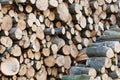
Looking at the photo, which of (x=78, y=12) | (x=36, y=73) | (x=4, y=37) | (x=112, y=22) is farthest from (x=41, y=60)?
(x=112, y=22)

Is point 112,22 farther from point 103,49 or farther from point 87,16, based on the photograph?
point 103,49

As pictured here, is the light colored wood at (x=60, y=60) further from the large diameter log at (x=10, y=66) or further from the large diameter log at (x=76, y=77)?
the large diameter log at (x=10, y=66)

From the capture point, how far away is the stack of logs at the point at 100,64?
4.16m

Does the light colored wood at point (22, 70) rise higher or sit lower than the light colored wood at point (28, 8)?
lower

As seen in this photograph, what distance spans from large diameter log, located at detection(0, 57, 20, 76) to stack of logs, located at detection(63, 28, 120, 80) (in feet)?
2.51

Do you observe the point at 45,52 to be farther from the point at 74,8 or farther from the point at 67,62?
the point at 74,8

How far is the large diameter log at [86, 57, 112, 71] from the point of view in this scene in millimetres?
4232

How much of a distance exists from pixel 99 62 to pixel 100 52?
0.15 m

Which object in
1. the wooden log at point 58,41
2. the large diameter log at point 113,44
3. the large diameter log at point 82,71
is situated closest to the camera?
the large diameter log at point 82,71

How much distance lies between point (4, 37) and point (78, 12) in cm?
129

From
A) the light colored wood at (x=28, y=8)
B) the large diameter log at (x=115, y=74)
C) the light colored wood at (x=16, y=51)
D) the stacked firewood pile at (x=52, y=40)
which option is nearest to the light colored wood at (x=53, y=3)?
the stacked firewood pile at (x=52, y=40)

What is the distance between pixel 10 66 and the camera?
3684 millimetres

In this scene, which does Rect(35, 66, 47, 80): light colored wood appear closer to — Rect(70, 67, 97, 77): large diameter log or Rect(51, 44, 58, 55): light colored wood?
Rect(51, 44, 58, 55): light colored wood

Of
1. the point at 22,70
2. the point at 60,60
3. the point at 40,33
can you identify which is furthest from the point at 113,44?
the point at 22,70
